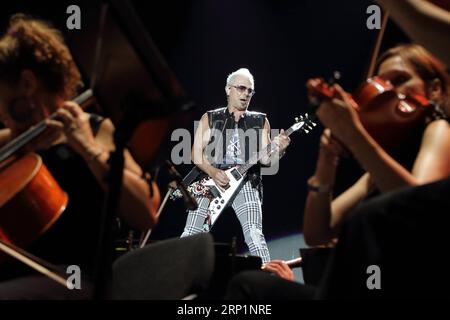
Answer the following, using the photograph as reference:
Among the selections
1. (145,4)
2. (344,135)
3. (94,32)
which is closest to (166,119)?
(94,32)

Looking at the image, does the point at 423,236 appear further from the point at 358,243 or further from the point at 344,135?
the point at 344,135

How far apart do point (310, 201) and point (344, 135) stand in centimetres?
35

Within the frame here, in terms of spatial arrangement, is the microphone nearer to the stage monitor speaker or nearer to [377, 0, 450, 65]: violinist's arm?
the stage monitor speaker

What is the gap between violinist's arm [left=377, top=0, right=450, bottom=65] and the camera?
106 centimetres

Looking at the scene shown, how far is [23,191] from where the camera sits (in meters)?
1.55

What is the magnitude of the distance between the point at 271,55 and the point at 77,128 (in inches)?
179

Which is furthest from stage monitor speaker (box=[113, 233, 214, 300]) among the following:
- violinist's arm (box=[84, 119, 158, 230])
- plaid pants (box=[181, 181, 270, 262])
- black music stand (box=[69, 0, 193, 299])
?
plaid pants (box=[181, 181, 270, 262])

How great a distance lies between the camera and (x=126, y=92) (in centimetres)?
130

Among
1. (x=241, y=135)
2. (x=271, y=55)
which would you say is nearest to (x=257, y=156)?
(x=241, y=135)

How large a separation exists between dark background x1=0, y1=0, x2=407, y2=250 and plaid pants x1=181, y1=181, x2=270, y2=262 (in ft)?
3.23

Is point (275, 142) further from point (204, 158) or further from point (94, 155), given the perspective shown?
point (94, 155)

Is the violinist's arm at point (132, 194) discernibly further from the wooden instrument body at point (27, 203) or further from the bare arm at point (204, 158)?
the bare arm at point (204, 158)

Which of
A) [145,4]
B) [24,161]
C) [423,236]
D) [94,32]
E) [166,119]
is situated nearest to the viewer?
[423,236]

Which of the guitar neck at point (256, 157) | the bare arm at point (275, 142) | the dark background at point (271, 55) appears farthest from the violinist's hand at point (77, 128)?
the dark background at point (271, 55)
